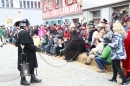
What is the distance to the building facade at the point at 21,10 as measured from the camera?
35.1 m

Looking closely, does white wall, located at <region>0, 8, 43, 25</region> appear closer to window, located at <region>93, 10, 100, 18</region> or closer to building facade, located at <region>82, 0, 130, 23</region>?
building facade, located at <region>82, 0, 130, 23</region>

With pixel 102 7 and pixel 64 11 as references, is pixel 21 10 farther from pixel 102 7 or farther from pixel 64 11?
pixel 102 7

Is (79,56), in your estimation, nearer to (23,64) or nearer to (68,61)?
(68,61)

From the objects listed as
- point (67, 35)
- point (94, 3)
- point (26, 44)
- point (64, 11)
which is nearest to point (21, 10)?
point (64, 11)

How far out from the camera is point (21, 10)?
120 ft

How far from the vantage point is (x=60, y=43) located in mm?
10523

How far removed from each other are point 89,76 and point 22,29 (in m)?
2.70

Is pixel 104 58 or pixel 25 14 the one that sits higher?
pixel 25 14

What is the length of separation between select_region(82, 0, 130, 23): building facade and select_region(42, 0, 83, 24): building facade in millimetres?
944

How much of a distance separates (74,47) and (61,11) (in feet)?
40.4

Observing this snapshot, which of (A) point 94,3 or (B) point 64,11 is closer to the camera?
(A) point 94,3

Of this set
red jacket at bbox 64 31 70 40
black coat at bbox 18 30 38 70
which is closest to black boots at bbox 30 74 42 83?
black coat at bbox 18 30 38 70

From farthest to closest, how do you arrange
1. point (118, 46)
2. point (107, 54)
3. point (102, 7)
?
point (102, 7) < point (107, 54) < point (118, 46)

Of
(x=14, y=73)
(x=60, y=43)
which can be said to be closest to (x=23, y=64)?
(x=14, y=73)
